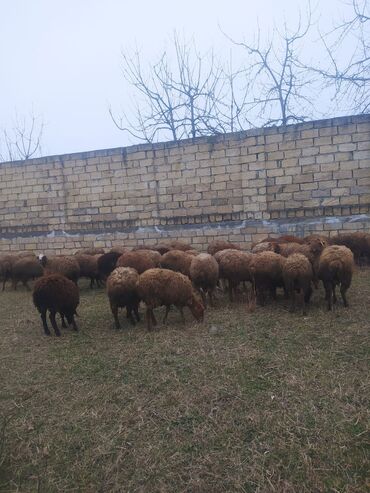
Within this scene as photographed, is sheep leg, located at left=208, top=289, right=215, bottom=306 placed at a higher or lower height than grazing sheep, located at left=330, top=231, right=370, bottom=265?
lower

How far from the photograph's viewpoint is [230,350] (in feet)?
16.8

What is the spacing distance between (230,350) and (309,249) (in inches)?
121

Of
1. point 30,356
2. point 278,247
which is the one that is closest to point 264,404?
point 30,356

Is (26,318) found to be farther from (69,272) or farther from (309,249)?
(309,249)

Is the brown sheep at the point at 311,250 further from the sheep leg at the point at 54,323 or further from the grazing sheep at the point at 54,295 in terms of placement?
the sheep leg at the point at 54,323

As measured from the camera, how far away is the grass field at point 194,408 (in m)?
3.09

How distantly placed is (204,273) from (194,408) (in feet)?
10.9

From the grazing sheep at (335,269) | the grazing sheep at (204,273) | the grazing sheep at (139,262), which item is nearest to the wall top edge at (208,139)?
the grazing sheep at (139,262)

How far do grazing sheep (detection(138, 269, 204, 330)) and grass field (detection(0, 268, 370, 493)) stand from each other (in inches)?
14.7

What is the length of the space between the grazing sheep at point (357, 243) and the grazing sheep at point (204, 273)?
354 cm

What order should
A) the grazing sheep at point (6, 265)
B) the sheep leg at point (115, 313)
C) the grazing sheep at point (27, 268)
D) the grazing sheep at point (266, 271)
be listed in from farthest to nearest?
the grazing sheep at point (6, 265)
the grazing sheep at point (27, 268)
the grazing sheep at point (266, 271)
the sheep leg at point (115, 313)

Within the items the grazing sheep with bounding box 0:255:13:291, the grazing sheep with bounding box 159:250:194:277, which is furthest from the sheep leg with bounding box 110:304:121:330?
the grazing sheep with bounding box 0:255:13:291

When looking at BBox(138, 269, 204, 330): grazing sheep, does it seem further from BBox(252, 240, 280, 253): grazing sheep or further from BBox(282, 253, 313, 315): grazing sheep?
BBox(252, 240, 280, 253): grazing sheep

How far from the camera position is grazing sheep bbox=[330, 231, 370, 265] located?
30.5 ft
